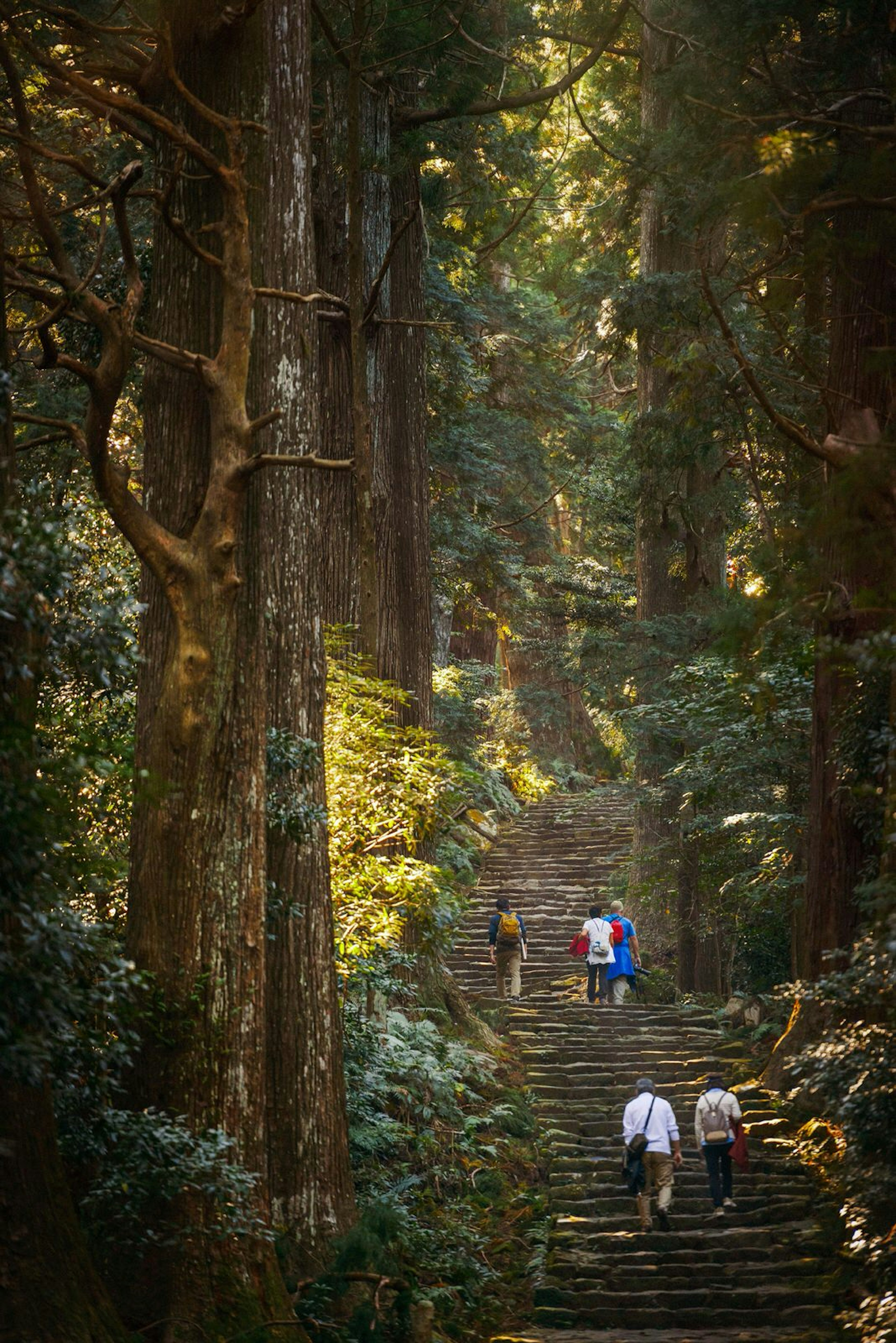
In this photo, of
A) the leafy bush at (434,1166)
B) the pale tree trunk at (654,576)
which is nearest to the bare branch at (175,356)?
the leafy bush at (434,1166)

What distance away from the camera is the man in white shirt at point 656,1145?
11.5 metres

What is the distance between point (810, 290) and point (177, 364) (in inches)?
302

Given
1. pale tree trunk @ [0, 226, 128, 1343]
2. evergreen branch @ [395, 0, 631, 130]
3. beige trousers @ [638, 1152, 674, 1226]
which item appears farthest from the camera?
evergreen branch @ [395, 0, 631, 130]

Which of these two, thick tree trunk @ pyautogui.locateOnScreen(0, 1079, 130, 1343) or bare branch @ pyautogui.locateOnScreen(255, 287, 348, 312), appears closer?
thick tree trunk @ pyautogui.locateOnScreen(0, 1079, 130, 1343)

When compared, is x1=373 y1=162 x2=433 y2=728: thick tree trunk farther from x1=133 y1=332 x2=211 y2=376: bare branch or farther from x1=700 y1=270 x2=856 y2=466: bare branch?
x1=133 y1=332 x2=211 y2=376: bare branch

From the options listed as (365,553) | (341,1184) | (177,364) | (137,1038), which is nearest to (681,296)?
(365,553)

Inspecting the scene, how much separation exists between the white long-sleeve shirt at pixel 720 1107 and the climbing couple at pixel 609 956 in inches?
225

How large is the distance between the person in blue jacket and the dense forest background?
1406 millimetres

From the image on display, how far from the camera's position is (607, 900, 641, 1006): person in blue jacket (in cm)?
1753

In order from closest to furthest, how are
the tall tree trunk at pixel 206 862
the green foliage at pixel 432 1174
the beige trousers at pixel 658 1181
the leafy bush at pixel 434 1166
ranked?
the tall tree trunk at pixel 206 862 → the green foliage at pixel 432 1174 → the leafy bush at pixel 434 1166 → the beige trousers at pixel 658 1181

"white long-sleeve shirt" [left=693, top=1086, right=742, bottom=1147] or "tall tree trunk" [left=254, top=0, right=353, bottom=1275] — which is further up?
"tall tree trunk" [left=254, top=0, right=353, bottom=1275]

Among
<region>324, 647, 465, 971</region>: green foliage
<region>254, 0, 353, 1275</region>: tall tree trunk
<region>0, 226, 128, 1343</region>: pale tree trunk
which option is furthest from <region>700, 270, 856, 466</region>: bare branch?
<region>0, 226, 128, 1343</region>: pale tree trunk

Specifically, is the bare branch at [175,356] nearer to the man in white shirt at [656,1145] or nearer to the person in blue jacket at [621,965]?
the man in white shirt at [656,1145]

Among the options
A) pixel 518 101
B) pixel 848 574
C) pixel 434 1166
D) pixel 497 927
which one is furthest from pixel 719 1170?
pixel 518 101
